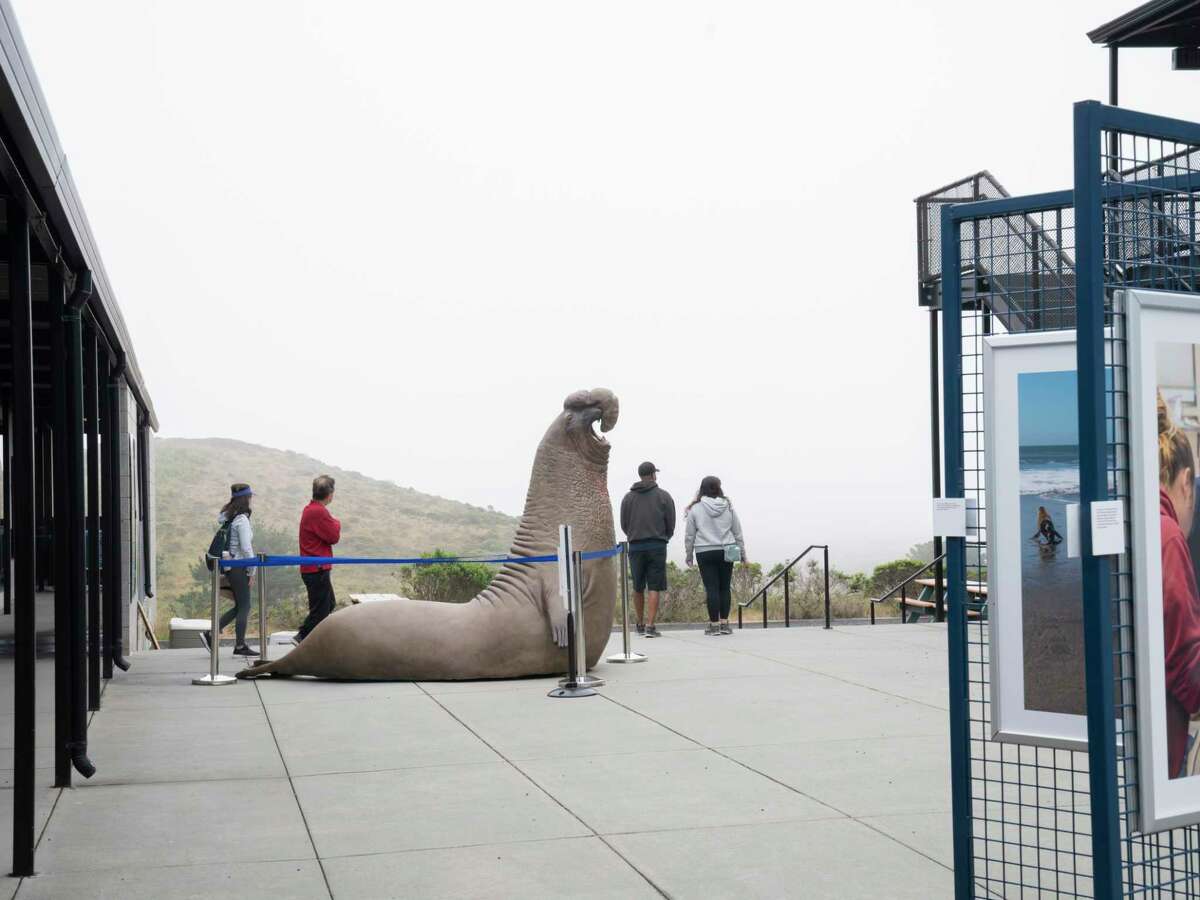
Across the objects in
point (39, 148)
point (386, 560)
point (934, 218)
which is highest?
point (934, 218)

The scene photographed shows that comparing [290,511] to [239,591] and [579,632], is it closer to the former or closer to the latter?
[239,591]

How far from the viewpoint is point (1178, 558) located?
11.6 ft

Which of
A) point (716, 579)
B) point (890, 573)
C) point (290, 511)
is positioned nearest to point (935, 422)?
point (716, 579)

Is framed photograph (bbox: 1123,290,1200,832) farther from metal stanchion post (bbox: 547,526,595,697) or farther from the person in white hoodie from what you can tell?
the person in white hoodie

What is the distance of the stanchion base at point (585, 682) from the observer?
33.8ft

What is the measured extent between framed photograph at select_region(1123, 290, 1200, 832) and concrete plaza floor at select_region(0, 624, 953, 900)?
173 cm

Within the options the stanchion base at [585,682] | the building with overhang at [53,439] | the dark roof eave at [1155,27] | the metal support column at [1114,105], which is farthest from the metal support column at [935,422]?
the building with overhang at [53,439]

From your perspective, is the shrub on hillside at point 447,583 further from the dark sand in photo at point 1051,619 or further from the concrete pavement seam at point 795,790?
the dark sand in photo at point 1051,619

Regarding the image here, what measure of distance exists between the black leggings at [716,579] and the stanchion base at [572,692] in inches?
164

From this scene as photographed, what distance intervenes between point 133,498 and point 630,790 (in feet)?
30.5

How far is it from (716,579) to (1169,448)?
1106 cm

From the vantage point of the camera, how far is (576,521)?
446 inches

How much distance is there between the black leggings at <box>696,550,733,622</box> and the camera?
1414 centimetres

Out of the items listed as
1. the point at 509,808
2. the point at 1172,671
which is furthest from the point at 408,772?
the point at 1172,671
